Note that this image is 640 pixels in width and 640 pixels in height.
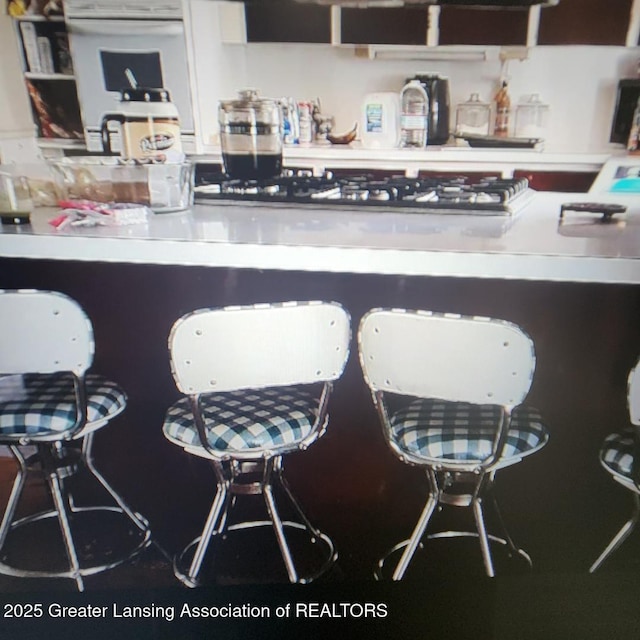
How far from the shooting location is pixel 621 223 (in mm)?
1047

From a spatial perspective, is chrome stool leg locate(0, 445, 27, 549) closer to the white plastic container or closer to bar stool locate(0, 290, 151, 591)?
bar stool locate(0, 290, 151, 591)

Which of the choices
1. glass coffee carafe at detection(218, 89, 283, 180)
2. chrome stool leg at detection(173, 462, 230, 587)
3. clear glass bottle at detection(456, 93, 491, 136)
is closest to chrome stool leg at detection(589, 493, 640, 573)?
chrome stool leg at detection(173, 462, 230, 587)

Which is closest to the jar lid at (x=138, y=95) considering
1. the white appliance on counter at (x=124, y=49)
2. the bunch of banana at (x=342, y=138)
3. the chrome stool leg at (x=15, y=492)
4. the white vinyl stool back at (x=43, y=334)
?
the white vinyl stool back at (x=43, y=334)

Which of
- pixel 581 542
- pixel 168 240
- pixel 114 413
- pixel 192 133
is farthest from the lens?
pixel 192 133

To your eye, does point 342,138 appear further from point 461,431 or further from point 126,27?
point 461,431

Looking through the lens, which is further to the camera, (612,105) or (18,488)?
(612,105)

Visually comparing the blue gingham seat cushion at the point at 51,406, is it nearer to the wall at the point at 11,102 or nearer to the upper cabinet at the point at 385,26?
the wall at the point at 11,102

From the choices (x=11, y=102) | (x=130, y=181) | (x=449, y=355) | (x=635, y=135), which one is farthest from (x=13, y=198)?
(x=635, y=135)

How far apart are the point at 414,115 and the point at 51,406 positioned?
1.99 m

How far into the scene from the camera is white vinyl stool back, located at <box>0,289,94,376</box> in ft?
2.75

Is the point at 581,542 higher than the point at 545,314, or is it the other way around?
the point at 545,314

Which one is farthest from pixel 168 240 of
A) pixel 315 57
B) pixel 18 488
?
pixel 315 57

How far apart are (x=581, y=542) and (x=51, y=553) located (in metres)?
1.02

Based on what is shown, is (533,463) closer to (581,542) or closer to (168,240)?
(581,542)
